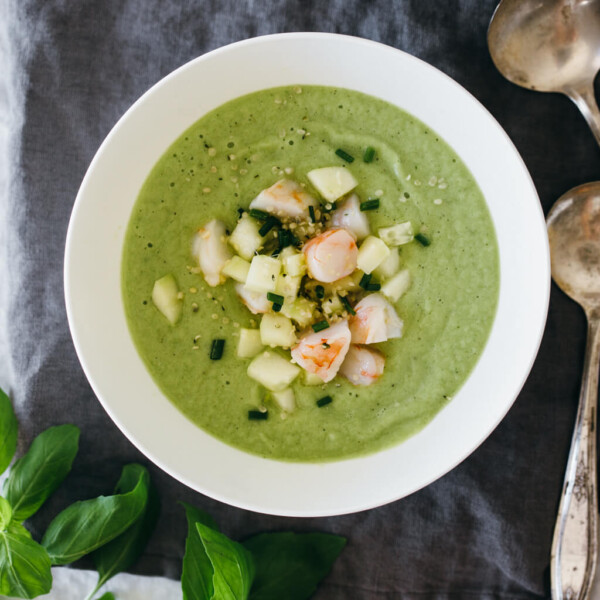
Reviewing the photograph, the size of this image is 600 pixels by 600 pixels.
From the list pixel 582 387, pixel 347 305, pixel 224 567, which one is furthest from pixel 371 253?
pixel 224 567

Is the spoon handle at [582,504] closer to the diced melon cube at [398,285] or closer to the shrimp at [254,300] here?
the diced melon cube at [398,285]

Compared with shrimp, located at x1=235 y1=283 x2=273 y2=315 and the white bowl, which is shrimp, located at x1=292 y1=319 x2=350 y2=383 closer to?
shrimp, located at x1=235 y1=283 x2=273 y2=315

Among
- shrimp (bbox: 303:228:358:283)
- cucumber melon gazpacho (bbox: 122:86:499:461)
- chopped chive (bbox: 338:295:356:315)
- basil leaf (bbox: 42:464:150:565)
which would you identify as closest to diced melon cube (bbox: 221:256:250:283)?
cucumber melon gazpacho (bbox: 122:86:499:461)

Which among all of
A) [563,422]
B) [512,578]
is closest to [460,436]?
[563,422]

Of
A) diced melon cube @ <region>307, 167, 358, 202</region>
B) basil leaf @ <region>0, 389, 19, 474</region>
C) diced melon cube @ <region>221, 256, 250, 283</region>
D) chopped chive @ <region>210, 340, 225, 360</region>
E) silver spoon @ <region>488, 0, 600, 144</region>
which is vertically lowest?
basil leaf @ <region>0, 389, 19, 474</region>

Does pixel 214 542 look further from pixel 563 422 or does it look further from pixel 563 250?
pixel 563 250

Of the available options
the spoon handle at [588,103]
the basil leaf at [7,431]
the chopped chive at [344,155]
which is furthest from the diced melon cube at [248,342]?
the spoon handle at [588,103]
